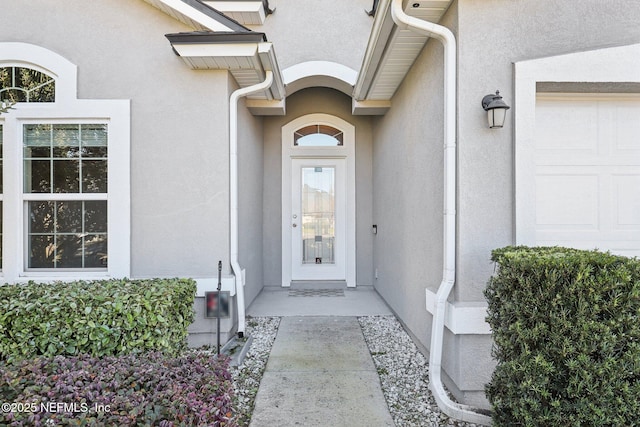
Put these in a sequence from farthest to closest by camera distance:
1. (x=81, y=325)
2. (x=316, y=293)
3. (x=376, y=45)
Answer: (x=316, y=293), (x=376, y=45), (x=81, y=325)

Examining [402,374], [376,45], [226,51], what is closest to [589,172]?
[376,45]

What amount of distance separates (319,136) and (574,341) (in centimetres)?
598

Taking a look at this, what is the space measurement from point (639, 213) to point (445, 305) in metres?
2.09

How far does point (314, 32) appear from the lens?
636cm

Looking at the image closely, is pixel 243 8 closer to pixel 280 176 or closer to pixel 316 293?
pixel 280 176

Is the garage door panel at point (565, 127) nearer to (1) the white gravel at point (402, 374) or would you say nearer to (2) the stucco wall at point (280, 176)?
(1) the white gravel at point (402, 374)

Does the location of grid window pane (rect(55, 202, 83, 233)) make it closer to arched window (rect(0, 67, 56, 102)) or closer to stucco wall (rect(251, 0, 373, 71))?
arched window (rect(0, 67, 56, 102))

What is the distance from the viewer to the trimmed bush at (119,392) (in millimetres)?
1696

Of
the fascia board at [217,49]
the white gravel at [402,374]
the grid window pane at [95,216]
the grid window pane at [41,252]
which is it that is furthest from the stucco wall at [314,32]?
the grid window pane at [41,252]

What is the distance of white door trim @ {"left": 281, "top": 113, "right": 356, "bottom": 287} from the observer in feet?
23.9

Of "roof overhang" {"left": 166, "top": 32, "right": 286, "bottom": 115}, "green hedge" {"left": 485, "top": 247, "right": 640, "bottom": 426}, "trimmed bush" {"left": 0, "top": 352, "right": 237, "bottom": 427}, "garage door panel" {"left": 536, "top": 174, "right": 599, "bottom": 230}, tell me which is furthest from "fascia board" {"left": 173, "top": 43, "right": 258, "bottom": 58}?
"green hedge" {"left": 485, "top": 247, "right": 640, "bottom": 426}

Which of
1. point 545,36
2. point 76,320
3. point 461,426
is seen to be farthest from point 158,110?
point 461,426

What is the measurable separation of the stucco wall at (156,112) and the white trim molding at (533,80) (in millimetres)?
3073

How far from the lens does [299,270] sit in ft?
24.3
